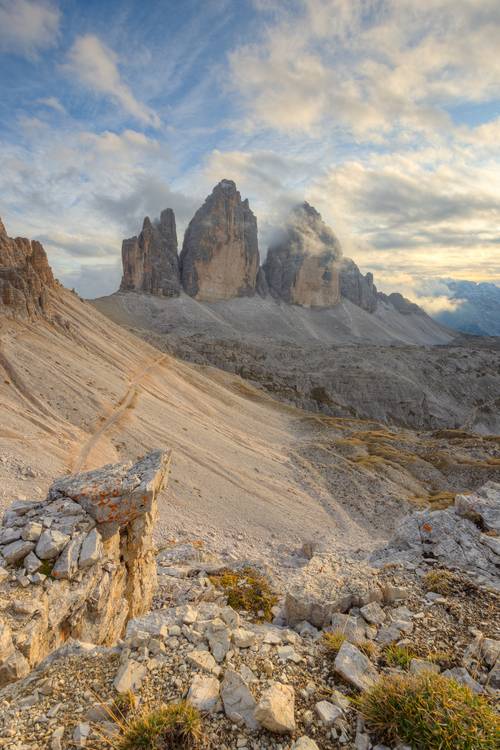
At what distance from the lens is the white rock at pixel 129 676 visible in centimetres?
461

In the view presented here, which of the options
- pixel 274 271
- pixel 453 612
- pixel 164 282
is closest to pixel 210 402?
pixel 453 612

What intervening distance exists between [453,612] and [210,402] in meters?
36.2

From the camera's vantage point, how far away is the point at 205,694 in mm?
4605

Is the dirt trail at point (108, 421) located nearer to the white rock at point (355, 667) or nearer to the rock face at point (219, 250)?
the white rock at point (355, 667)

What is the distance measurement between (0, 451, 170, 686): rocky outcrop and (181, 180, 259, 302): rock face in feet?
478

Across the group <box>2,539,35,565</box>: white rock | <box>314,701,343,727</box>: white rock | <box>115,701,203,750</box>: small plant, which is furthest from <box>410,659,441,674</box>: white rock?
<box>2,539,35,565</box>: white rock

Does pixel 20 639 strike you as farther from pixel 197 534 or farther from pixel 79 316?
pixel 79 316

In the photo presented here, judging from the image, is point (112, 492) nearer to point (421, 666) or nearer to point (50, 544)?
point (50, 544)

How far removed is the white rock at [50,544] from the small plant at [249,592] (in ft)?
12.9

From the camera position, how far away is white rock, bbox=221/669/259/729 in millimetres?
4402

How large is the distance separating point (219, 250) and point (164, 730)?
160m

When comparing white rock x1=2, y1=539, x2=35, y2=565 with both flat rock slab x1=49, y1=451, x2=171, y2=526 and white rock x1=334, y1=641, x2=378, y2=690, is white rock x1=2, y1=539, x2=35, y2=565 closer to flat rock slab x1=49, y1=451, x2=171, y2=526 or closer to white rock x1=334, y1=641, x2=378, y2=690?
flat rock slab x1=49, y1=451, x2=171, y2=526

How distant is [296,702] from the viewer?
4.79 metres

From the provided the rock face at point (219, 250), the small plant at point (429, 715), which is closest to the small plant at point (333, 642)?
the small plant at point (429, 715)
